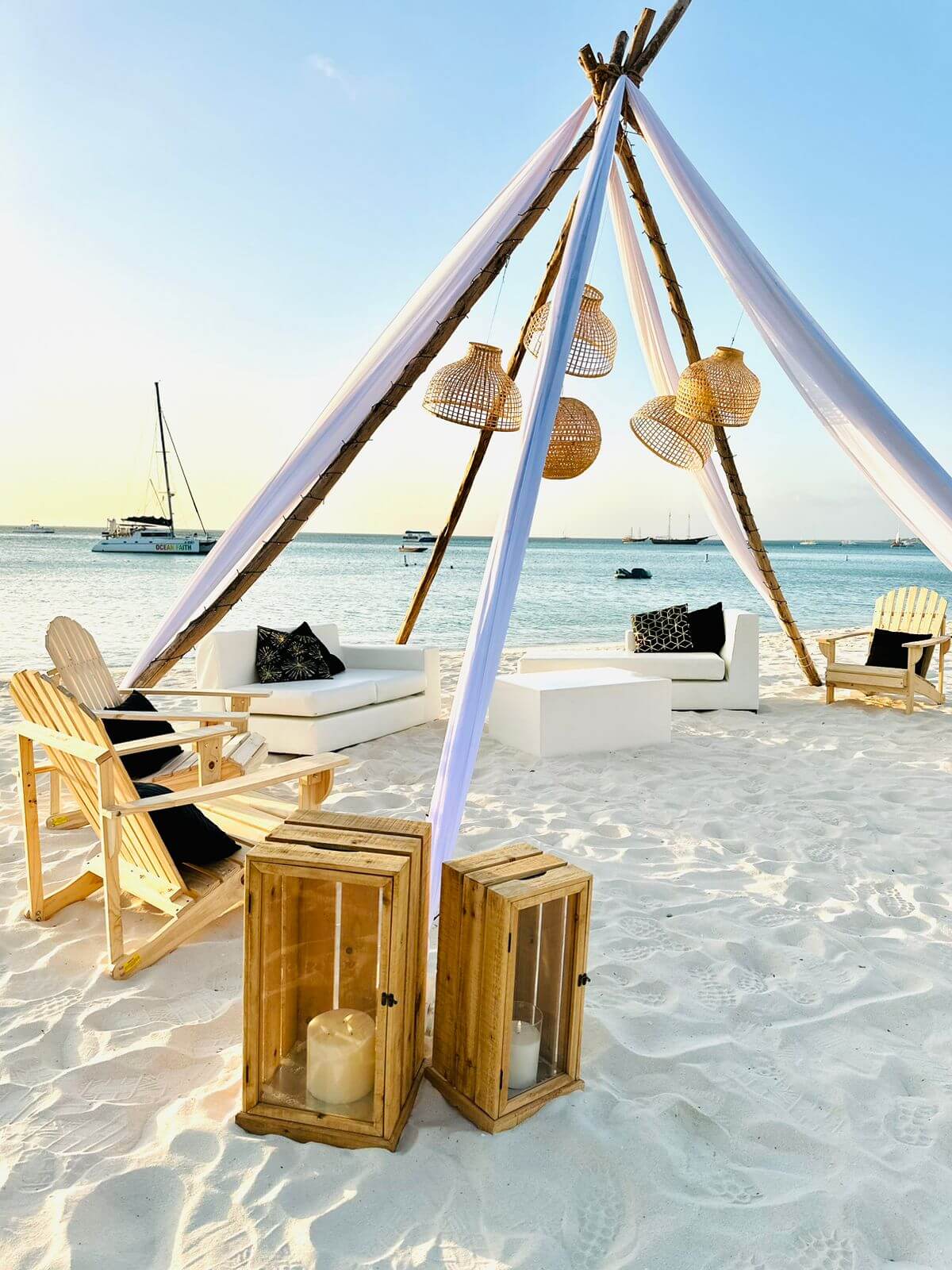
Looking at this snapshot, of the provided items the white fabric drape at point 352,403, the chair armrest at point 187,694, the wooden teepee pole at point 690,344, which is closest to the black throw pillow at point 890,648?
the wooden teepee pole at point 690,344

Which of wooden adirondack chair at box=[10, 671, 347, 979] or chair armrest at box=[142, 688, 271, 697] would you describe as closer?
wooden adirondack chair at box=[10, 671, 347, 979]

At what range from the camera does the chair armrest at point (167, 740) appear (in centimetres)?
240

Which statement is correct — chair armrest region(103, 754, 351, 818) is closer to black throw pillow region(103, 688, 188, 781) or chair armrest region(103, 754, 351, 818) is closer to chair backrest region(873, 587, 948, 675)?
black throw pillow region(103, 688, 188, 781)

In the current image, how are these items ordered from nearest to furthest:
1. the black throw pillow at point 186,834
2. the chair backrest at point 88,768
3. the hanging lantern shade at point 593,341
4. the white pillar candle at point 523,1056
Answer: the white pillar candle at point 523,1056 → the chair backrest at point 88,768 → the black throw pillow at point 186,834 → the hanging lantern shade at point 593,341

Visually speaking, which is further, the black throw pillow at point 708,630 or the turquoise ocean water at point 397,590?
the turquoise ocean water at point 397,590

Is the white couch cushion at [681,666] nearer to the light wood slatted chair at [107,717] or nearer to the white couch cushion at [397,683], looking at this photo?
the white couch cushion at [397,683]

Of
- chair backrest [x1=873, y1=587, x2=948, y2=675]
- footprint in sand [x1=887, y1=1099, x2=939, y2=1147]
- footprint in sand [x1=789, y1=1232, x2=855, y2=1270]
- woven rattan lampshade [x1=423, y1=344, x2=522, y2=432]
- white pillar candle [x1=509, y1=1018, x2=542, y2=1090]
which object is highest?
woven rattan lampshade [x1=423, y1=344, x2=522, y2=432]

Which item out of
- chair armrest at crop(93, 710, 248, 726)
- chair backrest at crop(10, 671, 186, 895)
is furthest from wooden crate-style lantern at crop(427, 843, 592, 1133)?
chair armrest at crop(93, 710, 248, 726)

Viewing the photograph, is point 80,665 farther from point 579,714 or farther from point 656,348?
point 656,348

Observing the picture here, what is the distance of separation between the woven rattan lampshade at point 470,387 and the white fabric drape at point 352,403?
77 centimetres

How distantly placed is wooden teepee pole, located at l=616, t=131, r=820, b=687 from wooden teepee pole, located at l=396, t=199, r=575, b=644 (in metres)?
0.43

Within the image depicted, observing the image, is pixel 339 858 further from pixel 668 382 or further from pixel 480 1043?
pixel 668 382

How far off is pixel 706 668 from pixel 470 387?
8.64 ft

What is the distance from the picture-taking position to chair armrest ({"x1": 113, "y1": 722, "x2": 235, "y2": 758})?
2.40 meters
